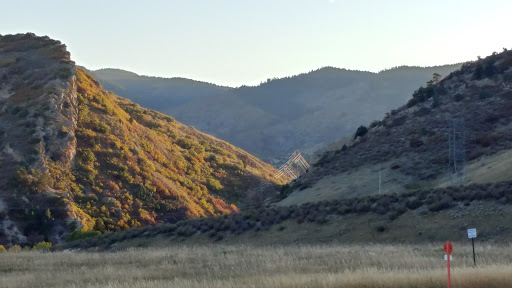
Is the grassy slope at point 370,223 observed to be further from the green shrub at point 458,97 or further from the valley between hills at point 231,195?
the green shrub at point 458,97

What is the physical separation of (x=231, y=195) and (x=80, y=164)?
1010 inches

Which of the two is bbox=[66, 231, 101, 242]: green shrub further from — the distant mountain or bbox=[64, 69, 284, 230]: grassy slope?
bbox=[64, 69, 284, 230]: grassy slope

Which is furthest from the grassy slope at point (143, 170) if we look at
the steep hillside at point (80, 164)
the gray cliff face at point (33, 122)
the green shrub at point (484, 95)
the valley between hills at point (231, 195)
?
the green shrub at point (484, 95)

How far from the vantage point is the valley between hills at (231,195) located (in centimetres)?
1952

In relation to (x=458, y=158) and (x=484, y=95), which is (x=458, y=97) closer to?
(x=484, y=95)

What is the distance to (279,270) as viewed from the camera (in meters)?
18.2

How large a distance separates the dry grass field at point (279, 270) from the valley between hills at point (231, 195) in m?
0.09

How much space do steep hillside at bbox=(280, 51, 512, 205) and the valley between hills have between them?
0.22m

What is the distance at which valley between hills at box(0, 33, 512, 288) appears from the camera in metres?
19.5

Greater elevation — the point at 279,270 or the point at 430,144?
the point at 430,144

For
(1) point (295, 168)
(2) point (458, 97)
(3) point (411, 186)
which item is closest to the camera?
(3) point (411, 186)

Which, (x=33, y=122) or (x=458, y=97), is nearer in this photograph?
(x=458, y=97)

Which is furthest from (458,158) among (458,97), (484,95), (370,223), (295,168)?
Result: (295,168)

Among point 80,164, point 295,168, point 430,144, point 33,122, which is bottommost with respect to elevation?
point 295,168
